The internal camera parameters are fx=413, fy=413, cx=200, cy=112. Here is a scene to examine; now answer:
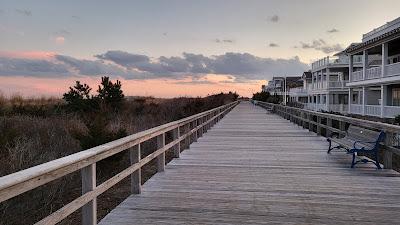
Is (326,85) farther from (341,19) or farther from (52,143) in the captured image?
(52,143)

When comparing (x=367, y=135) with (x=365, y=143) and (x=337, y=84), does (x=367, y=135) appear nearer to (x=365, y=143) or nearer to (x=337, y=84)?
(x=365, y=143)

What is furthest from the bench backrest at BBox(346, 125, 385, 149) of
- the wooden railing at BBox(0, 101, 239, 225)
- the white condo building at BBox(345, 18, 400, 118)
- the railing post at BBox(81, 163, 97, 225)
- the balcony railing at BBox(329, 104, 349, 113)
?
the balcony railing at BBox(329, 104, 349, 113)

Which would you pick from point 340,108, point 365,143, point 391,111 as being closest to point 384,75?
point 391,111

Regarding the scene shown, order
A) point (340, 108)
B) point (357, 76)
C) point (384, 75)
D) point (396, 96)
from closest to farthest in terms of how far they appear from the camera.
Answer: point (384, 75) → point (396, 96) → point (357, 76) → point (340, 108)

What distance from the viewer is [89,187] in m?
4.32

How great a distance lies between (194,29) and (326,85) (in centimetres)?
2881

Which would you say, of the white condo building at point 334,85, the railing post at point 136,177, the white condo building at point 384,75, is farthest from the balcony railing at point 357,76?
the railing post at point 136,177

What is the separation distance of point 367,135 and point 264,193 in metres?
3.91

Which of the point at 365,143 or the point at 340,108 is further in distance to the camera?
the point at 340,108

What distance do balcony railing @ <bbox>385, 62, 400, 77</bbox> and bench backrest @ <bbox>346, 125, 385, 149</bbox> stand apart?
60.3 feet

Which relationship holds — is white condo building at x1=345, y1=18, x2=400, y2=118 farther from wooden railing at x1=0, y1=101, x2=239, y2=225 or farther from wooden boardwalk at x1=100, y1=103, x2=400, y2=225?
wooden railing at x1=0, y1=101, x2=239, y2=225

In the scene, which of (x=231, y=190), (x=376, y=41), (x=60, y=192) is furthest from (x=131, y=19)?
(x=376, y=41)

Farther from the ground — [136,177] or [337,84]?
[337,84]

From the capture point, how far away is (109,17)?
1975 centimetres
